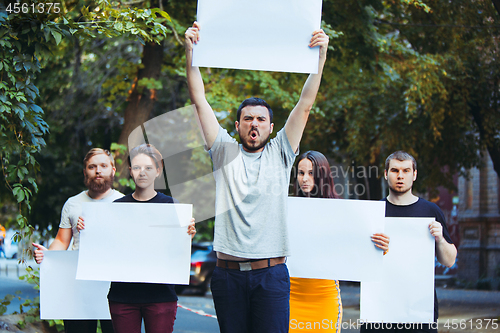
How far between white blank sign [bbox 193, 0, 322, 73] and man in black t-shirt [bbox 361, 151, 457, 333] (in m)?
1.22

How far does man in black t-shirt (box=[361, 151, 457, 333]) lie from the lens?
12.2 ft

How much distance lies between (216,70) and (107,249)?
6.30 metres

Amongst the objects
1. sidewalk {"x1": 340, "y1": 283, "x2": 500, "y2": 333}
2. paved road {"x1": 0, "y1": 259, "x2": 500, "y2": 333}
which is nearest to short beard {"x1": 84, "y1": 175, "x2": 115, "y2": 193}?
paved road {"x1": 0, "y1": 259, "x2": 500, "y2": 333}

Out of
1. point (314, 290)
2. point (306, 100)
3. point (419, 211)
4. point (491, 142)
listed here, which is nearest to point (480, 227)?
point (491, 142)

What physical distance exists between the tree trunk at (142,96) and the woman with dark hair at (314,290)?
5.46 meters

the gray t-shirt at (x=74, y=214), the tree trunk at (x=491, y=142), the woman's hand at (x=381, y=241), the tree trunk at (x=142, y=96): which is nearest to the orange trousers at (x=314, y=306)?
the woman's hand at (x=381, y=241)

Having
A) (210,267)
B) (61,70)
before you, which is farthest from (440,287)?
(61,70)

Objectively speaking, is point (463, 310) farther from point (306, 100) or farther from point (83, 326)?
point (306, 100)

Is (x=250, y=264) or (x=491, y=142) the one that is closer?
(x=250, y=264)

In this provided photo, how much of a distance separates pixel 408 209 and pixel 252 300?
155cm

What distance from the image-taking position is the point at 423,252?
12.3 feet

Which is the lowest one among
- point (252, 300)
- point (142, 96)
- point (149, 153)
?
point (252, 300)

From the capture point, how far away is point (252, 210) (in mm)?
2848

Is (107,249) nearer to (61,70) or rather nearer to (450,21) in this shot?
(450,21)
